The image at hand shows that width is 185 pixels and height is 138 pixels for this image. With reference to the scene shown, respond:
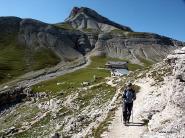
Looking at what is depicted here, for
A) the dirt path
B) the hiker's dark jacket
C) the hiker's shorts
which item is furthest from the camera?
the hiker's dark jacket

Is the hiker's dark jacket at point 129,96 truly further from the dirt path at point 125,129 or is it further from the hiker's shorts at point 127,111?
the dirt path at point 125,129

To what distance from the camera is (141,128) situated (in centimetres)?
3033

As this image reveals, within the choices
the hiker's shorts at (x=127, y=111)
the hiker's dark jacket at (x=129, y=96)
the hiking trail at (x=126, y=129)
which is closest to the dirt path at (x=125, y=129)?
the hiking trail at (x=126, y=129)

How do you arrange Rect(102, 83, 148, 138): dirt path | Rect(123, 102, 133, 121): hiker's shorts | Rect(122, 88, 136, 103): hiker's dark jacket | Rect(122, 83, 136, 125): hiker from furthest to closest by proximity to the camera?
Rect(122, 88, 136, 103): hiker's dark jacket < Rect(122, 83, 136, 125): hiker < Rect(123, 102, 133, 121): hiker's shorts < Rect(102, 83, 148, 138): dirt path

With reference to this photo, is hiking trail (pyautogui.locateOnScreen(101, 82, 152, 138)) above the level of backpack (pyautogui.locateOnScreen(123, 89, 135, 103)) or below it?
below

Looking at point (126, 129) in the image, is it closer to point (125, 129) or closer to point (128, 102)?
point (125, 129)

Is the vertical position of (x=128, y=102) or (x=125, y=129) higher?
(x=128, y=102)

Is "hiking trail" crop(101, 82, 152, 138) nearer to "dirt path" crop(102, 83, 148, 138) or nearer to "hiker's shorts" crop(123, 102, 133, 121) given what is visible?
"dirt path" crop(102, 83, 148, 138)

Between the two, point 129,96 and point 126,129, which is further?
point 129,96

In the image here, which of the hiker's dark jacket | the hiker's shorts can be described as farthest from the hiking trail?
the hiker's dark jacket

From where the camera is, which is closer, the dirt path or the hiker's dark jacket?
the dirt path

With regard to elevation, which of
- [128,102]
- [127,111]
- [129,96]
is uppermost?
[129,96]

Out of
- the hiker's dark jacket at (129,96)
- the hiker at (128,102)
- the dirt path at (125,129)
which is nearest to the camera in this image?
the dirt path at (125,129)

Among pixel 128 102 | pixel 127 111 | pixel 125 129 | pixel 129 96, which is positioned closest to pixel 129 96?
pixel 129 96
